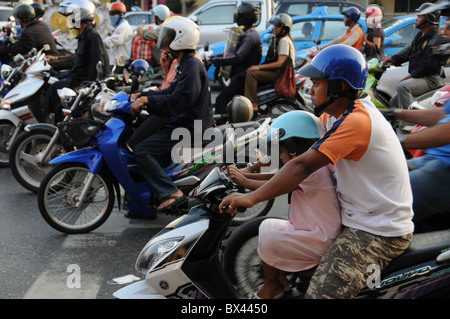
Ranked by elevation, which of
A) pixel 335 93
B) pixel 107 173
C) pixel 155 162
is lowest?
pixel 107 173

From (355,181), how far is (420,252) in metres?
0.44

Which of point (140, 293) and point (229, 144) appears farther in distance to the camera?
point (229, 144)

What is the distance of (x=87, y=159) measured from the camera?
180 inches

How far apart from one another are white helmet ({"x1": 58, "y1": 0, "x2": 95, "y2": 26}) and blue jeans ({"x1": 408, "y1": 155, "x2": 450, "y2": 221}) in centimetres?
447

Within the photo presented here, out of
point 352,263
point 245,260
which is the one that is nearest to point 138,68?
point 245,260

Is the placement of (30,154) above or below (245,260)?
below

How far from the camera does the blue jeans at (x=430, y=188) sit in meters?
2.94

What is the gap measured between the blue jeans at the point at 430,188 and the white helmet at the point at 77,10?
447 cm

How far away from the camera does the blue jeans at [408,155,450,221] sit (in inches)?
116

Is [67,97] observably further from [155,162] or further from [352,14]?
[352,14]

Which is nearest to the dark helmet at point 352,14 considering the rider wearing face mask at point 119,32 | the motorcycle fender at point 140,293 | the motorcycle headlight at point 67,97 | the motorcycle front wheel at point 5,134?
the rider wearing face mask at point 119,32
